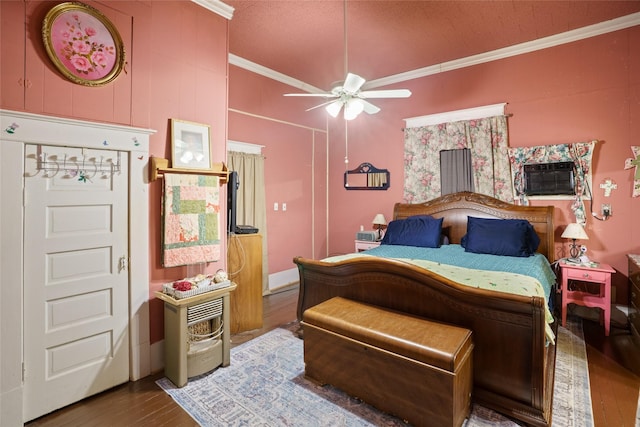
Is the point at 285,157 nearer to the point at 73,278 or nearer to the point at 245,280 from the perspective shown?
the point at 245,280

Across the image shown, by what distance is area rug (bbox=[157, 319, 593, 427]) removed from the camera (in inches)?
74.9

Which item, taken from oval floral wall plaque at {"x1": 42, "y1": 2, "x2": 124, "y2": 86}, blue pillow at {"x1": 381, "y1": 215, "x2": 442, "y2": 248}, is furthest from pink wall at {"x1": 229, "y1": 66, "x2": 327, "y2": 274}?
oval floral wall plaque at {"x1": 42, "y1": 2, "x2": 124, "y2": 86}

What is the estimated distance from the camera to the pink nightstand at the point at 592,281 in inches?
118

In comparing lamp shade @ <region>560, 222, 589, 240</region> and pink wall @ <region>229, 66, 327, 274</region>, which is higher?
pink wall @ <region>229, 66, 327, 274</region>

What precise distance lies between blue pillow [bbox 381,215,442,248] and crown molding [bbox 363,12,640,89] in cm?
203

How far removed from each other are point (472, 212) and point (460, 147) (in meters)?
0.88

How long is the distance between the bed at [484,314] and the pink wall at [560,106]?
5.60ft

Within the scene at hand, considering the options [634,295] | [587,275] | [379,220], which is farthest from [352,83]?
[634,295]

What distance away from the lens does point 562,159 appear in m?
3.49

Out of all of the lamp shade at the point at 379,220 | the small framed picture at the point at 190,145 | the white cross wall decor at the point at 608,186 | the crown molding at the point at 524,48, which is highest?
the crown molding at the point at 524,48

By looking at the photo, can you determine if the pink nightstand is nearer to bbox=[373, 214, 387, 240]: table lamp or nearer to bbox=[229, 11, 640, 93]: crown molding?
bbox=[373, 214, 387, 240]: table lamp

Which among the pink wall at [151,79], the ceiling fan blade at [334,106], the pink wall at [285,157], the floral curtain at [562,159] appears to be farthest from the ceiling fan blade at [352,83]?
the floral curtain at [562,159]

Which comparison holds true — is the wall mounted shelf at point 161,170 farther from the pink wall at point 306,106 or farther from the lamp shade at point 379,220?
the lamp shade at point 379,220

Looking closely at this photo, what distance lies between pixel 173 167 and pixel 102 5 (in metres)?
1.17
